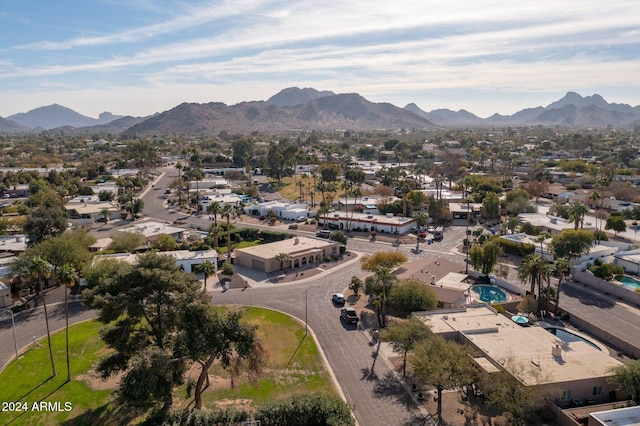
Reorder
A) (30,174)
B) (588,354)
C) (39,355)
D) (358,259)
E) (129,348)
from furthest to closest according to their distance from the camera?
(30,174) < (358,259) < (39,355) < (588,354) < (129,348)

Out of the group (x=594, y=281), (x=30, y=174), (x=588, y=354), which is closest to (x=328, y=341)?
(x=588, y=354)

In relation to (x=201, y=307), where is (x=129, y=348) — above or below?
below

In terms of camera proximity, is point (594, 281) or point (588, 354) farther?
point (594, 281)

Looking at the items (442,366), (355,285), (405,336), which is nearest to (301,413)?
(442,366)

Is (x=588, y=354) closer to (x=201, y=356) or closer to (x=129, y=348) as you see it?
(x=201, y=356)

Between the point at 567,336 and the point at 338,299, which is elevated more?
the point at 338,299

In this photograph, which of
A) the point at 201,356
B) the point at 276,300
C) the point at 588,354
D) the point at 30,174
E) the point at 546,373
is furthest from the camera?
the point at 30,174

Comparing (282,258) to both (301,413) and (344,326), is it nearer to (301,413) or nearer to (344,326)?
(344,326)
